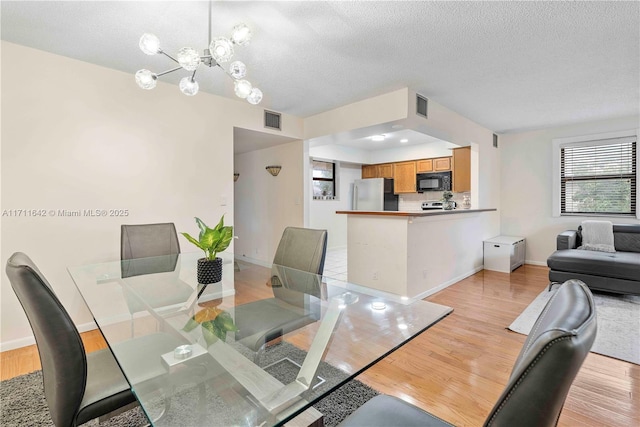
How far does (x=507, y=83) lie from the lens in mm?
3219

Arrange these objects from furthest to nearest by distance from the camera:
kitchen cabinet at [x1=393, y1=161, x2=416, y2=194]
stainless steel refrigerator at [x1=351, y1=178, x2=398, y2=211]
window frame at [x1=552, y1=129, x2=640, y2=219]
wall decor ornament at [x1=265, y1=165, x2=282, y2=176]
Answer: stainless steel refrigerator at [x1=351, y1=178, x2=398, y2=211] → kitchen cabinet at [x1=393, y1=161, x2=416, y2=194] → wall decor ornament at [x1=265, y1=165, x2=282, y2=176] → window frame at [x1=552, y1=129, x2=640, y2=219]

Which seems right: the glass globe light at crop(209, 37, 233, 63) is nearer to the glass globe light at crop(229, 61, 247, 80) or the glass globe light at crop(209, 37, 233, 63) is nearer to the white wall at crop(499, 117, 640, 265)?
the glass globe light at crop(229, 61, 247, 80)

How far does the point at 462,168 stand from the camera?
5.37 metres

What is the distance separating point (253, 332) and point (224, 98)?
9.95 feet

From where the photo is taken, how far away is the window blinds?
4.54m

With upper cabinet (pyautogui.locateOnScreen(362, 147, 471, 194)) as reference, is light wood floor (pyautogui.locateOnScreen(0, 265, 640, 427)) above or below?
below

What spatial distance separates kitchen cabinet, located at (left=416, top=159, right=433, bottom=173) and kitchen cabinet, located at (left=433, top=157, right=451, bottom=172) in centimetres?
10

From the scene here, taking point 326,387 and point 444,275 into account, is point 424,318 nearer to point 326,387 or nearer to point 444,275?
point 326,387

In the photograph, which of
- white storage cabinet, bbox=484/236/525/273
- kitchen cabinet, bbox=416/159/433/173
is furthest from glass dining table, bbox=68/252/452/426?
kitchen cabinet, bbox=416/159/433/173

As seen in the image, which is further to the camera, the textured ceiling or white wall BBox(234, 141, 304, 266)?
white wall BBox(234, 141, 304, 266)

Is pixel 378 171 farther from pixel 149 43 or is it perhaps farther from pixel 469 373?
pixel 149 43

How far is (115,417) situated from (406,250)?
2778 millimetres

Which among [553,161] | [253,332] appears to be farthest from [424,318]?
[553,161]

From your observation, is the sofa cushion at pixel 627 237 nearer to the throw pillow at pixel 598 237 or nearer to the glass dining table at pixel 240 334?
the throw pillow at pixel 598 237
